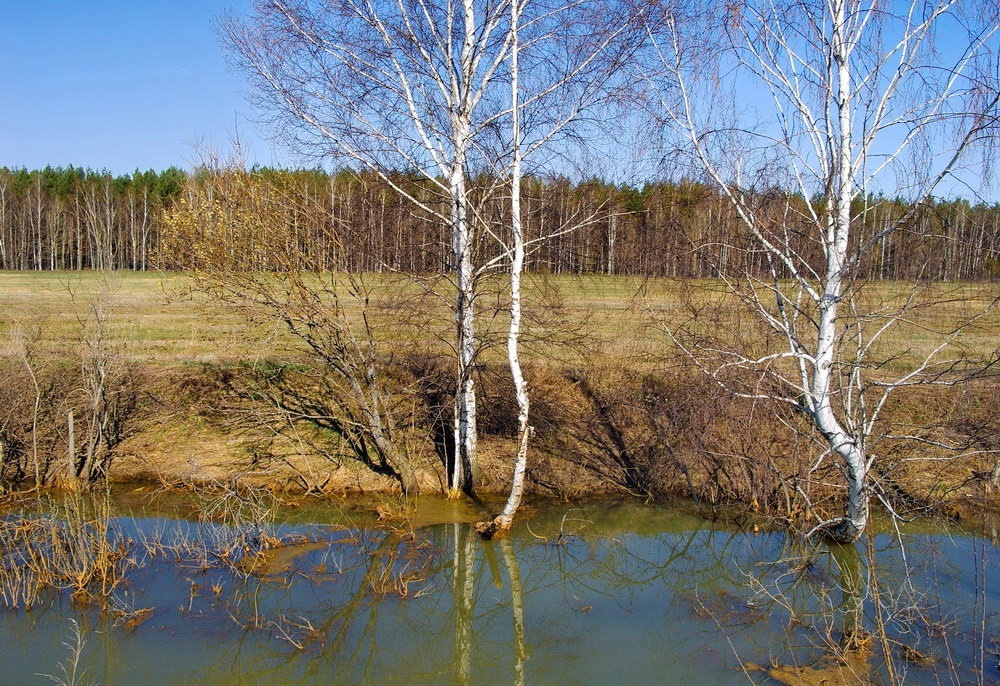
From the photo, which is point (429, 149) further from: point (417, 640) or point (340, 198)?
point (417, 640)

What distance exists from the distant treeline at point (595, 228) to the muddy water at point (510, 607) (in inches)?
124

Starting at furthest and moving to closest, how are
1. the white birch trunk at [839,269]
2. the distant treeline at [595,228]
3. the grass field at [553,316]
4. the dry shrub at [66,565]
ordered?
the grass field at [553,316]
the dry shrub at [66,565]
the distant treeline at [595,228]
the white birch trunk at [839,269]

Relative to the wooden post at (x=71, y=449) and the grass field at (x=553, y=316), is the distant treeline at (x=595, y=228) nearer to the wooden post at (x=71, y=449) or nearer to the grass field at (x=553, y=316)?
the grass field at (x=553, y=316)

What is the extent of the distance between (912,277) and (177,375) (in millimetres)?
12572

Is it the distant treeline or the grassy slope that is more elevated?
the distant treeline

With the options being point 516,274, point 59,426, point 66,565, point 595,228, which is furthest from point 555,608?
point 59,426

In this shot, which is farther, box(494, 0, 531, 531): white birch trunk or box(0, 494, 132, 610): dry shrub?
box(494, 0, 531, 531): white birch trunk

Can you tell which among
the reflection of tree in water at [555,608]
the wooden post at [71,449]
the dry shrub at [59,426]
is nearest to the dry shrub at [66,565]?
the reflection of tree in water at [555,608]

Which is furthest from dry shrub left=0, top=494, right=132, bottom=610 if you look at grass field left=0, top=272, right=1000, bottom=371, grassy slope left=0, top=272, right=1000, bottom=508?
grass field left=0, top=272, right=1000, bottom=371

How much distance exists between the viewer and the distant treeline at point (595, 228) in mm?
8648

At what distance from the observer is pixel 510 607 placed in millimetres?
9539

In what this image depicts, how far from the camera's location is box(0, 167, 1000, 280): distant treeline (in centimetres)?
865

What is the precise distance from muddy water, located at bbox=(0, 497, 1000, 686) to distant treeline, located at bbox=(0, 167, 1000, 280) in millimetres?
3146

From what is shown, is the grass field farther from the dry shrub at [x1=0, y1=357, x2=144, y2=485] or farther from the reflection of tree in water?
the reflection of tree in water
